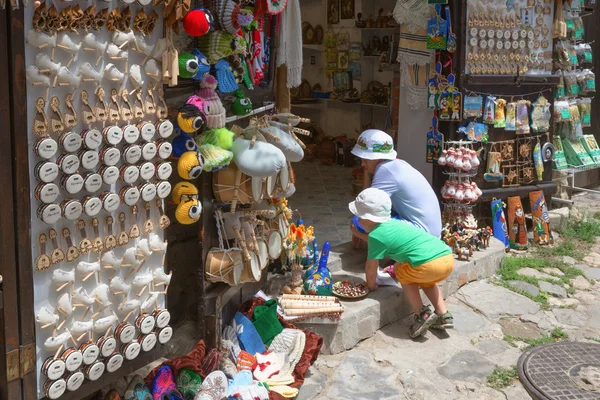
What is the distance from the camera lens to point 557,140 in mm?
8234

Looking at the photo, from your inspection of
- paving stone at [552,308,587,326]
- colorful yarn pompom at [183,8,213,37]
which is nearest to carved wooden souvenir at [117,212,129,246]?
colorful yarn pompom at [183,8,213,37]

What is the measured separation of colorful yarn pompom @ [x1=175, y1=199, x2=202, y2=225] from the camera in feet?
12.1

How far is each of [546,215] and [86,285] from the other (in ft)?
17.7

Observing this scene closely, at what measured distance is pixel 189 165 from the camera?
3.64m

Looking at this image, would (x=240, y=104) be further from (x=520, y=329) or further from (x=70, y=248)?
(x=520, y=329)

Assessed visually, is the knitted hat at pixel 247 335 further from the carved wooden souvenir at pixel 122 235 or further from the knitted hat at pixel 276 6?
the knitted hat at pixel 276 6

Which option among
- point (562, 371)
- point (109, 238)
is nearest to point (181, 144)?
Answer: point (109, 238)

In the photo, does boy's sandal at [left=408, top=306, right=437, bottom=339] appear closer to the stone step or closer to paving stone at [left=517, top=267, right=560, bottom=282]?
the stone step

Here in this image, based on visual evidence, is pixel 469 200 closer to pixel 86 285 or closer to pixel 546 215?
pixel 546 215

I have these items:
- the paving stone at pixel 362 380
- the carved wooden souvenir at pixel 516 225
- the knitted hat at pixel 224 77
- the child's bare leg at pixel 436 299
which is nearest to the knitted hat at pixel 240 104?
the knitted hat at pixel 224 77

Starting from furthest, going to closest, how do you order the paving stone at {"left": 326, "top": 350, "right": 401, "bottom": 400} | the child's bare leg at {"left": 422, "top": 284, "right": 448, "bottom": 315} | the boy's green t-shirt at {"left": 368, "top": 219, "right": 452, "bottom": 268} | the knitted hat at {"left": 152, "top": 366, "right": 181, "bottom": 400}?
the child's bare leg at {"left": 422, "top": 284, "right": 448, "bottom": 315}, the boy's green t-shirt at {"left": 368, "top": 219, "right": 452, "bottom": 268}, the paving stone at {"left": 326, "top": 350, "right": 401, "bottom": 400}, the knitted hat at {"left": 152, "top": 366, "right": 181, "bottom": 400}

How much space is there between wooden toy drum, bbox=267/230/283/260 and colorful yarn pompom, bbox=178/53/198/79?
4.30ft

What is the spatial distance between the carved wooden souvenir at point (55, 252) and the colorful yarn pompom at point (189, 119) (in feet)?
3.01

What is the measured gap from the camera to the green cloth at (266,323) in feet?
14.8
